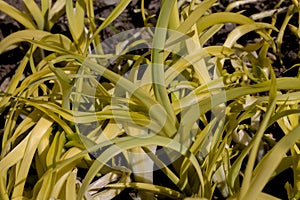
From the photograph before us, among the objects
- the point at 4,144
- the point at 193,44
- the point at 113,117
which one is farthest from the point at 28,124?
the point at 193,44

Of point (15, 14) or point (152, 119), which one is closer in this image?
point (152, 119)

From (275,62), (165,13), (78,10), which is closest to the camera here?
(165,13)

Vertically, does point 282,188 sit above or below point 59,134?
below

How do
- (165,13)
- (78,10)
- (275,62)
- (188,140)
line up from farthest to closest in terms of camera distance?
1. (275,62)
2. (78,10)
3. (188,140)
4. (165,13)

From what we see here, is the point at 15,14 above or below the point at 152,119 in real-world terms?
above

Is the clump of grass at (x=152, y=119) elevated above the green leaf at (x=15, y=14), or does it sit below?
below

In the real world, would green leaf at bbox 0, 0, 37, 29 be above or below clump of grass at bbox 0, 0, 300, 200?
above

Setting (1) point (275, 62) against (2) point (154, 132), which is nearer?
(2) point (154, 132)

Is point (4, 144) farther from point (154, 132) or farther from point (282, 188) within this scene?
point (282, 188)

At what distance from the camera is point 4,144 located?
95 centimetres

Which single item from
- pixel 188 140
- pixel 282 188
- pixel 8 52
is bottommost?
pixel 282 188

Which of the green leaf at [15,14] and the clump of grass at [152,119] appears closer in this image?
the clump of grass at [152,119]

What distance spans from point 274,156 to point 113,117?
→ 1.01 ft

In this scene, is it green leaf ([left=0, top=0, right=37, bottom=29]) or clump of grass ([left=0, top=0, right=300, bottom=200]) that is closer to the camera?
clump of grass ([left=0, top=0, right=300, bottom=200])
